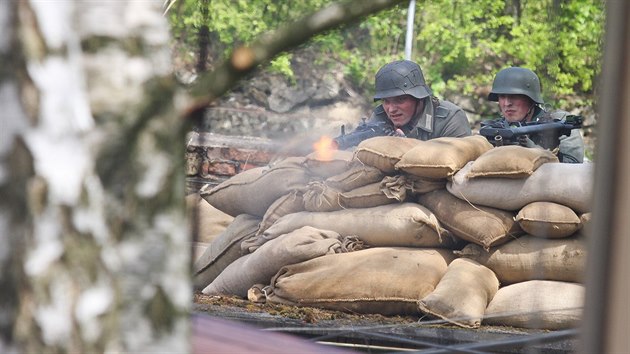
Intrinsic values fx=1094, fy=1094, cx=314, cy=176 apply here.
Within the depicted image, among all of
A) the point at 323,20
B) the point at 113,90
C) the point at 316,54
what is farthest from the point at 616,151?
the point at 316,54

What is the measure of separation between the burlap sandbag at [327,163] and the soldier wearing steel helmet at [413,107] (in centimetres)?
63

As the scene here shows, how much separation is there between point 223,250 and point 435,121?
1.25m

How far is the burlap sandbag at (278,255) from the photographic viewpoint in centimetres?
454

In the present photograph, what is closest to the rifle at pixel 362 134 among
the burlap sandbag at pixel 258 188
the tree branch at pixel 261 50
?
the burlap sandbag at pixel 258 188

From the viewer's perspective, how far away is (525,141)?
4.86 metres

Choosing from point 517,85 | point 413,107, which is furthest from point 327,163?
point 517,85

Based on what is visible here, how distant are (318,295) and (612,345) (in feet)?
9.94

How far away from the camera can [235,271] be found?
15.8 ft

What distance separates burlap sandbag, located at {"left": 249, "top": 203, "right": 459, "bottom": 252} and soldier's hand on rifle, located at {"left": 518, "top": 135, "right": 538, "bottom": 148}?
0.60 meters

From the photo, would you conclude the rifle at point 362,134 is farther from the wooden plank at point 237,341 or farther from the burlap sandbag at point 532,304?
the wooden plank at point 237,341

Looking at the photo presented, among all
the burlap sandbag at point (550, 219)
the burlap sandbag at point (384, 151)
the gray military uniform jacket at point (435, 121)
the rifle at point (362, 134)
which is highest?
the gray military uniform jacket at point (435, 121)

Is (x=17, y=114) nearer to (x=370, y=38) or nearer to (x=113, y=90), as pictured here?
(x=113, y=90)

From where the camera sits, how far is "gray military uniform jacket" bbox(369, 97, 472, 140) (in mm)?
5320

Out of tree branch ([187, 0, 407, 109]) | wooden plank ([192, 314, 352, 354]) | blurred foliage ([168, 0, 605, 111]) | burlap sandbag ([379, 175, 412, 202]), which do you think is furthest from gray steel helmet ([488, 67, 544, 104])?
blurred foliage ([168, 0, 605, 111])
